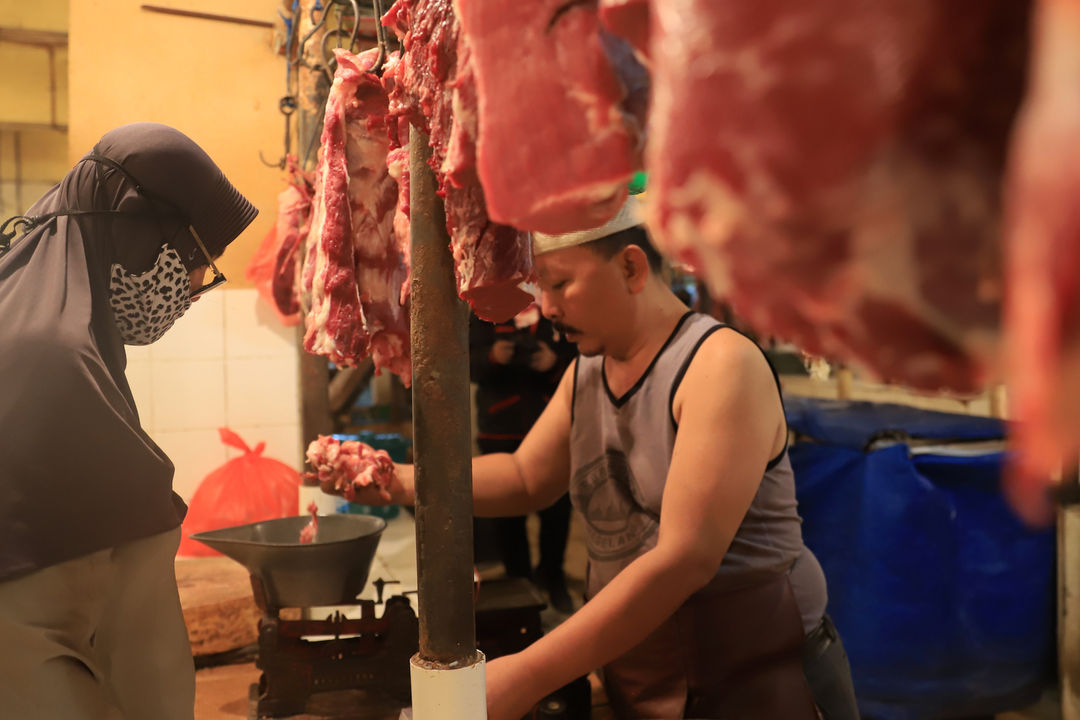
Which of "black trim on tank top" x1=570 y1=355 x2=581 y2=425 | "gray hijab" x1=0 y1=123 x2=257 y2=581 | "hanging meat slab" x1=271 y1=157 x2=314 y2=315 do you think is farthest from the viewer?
"hanging meat slab" x1=271 y1=157 x2=314 y2=315

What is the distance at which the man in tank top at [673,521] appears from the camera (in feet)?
5.84

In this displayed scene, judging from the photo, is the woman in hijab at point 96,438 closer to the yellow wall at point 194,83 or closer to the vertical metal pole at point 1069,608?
the yellow wall at point 194,83

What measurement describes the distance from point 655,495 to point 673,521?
27 cm

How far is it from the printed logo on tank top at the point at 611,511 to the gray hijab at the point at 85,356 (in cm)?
106

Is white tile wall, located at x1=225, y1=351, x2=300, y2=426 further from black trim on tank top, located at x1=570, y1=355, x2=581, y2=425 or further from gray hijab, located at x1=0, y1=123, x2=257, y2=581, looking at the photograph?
gray hijab, located at x1=0, y1=123, x2=257, y2=581

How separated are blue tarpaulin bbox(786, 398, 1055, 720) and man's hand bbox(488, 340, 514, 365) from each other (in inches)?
71.9

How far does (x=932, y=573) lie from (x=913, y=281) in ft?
11.7

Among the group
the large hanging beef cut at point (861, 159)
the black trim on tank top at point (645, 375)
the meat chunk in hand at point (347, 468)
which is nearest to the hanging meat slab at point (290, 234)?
the meat chunk in hand at point (347, 468)

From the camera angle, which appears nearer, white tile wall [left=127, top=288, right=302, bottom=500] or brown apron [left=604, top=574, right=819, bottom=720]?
brown apron [left=604, top=574, right=819, bottom=720]

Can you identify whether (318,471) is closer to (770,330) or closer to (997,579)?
(770,330)

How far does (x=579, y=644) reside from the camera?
5.66 ft

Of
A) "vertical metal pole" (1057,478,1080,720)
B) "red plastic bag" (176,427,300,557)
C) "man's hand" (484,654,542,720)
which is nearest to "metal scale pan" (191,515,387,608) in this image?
"man's hand" (484,654,542,720)

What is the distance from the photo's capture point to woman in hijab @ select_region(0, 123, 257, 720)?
1.48 meters

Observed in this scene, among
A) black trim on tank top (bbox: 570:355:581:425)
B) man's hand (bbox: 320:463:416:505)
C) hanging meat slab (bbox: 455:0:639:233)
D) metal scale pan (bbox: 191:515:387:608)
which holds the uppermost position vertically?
hanging meat slab (bbox: 455:0:639:233)
